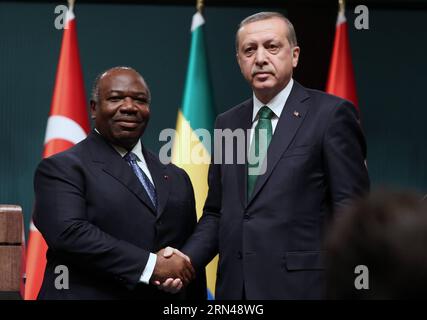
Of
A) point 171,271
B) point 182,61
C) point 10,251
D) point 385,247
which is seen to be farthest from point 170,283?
point 182,61

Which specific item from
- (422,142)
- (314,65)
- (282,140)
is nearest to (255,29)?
(282,140)

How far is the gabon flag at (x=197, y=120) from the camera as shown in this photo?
475 centimetres

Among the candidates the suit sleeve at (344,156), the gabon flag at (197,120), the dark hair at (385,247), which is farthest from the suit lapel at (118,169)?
the dark hair at (385,247)

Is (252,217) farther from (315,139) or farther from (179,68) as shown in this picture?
(179,68)

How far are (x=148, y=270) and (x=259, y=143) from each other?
0.63 meters

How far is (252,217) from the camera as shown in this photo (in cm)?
280

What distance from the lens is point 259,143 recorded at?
293 centimetres

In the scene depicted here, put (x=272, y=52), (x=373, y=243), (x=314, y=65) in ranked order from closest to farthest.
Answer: (x=373, y=243), (x=272, y=52), (x=314, y=65)

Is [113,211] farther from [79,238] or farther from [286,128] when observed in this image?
[286,128]

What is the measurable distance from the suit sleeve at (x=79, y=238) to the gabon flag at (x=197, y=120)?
69.5 inches

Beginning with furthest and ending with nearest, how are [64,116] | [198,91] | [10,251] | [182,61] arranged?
[182,61] → [198,91] → [64,116] → [10,251]

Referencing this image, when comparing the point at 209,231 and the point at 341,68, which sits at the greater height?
the point at 341,68

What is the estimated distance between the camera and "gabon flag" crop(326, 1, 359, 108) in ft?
16.6

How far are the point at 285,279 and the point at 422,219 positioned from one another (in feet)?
6.03
